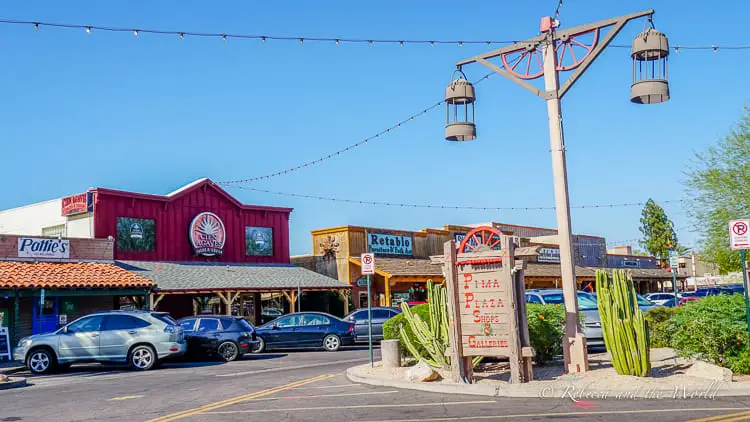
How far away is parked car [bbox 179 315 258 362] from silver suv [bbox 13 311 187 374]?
1.75m

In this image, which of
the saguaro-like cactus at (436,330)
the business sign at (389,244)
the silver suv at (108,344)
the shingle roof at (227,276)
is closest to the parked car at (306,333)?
the shingle roof at (227,276)

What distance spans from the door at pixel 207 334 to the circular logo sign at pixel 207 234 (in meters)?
12.0

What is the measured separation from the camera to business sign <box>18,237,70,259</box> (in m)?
26.0

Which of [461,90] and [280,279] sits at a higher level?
[461,90]

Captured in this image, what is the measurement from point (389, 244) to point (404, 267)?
8.41ft

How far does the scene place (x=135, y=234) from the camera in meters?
31.0

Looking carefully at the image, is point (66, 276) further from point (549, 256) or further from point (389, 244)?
point (549, 256)

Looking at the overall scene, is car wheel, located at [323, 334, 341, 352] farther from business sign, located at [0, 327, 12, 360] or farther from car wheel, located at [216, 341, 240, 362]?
business sign, located at [0, 327, 12, 360]

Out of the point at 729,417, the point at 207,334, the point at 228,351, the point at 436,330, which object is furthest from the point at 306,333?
the point at 729,417

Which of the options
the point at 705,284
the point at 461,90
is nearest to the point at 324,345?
the point at 461,90

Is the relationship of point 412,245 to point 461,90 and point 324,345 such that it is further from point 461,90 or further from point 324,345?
point 461,90

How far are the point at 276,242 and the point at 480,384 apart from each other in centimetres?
2574

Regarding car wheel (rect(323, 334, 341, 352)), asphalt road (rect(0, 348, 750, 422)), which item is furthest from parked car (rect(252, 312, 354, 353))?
asphalt road (rect(0, 348, 750, 422))

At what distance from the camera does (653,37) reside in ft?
41.4
